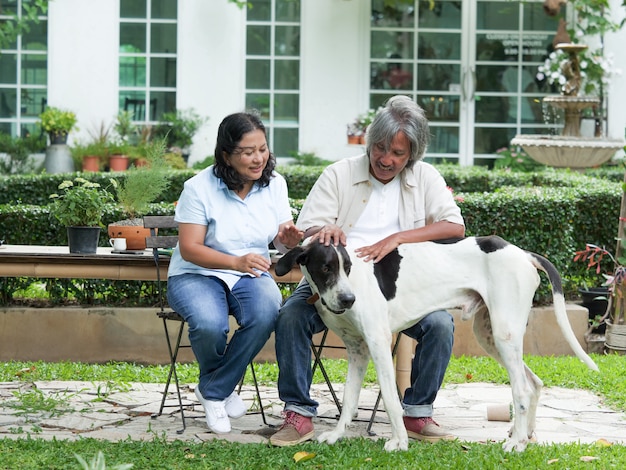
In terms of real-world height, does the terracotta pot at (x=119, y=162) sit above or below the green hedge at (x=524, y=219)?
above

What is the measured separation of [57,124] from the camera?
12.8 m

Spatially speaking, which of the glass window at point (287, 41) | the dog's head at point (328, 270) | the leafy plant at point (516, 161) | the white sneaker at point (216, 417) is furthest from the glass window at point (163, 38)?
the dog's head at point (328, 270)

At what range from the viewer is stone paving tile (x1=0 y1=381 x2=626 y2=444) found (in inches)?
180

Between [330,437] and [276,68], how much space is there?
32.3ft

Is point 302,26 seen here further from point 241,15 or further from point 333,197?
point 333,197

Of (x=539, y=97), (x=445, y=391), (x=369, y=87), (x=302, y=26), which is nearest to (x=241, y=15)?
(x=302, y=26)

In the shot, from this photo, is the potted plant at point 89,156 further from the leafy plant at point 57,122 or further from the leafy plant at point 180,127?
the leafy plant at point 180,127

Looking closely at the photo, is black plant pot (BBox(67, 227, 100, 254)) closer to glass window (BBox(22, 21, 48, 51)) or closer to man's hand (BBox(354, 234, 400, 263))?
man's hand (BBox(354, 234, 400, 263))

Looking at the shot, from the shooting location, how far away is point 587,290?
23.5 ft

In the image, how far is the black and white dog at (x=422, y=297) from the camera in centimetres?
417

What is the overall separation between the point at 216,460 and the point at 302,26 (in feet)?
33.2

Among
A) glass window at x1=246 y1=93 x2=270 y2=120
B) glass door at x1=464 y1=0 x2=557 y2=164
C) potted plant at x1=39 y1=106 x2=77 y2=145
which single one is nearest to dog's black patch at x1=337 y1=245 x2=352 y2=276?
potted plant at x1=39 y1=106 x2=77 y2=145

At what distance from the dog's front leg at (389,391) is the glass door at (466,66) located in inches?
390

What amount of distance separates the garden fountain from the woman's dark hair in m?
7.11
